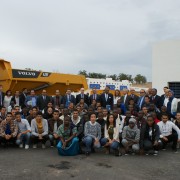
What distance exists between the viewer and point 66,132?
843 cm

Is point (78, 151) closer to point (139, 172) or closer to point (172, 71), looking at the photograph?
point (139, 172)

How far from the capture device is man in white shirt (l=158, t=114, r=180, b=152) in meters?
8.88

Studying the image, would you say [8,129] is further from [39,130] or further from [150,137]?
[150,137]

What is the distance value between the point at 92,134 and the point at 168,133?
2.43 meters

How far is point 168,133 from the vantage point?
8.99 m

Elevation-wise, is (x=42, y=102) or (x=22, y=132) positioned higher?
(x=42, y=102)

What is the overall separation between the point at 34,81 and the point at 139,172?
820 centimetres

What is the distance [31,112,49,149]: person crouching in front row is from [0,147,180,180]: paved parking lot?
1.97 feet

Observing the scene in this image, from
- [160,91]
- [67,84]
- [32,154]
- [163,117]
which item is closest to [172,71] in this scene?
[160,91]

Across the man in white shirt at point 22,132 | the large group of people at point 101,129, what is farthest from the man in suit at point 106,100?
the man in white shirt at point 22,132

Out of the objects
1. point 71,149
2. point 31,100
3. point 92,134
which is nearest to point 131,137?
point 92,134

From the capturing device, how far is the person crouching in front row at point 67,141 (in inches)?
316

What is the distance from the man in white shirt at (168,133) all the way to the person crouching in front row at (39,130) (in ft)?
12.0

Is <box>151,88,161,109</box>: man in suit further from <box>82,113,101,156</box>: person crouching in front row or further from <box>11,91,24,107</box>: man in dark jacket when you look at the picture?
<box>11,91,24,107</box>: man in dark jacket
